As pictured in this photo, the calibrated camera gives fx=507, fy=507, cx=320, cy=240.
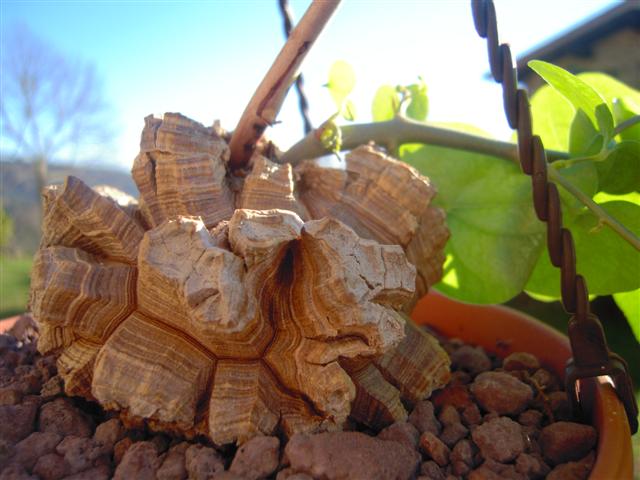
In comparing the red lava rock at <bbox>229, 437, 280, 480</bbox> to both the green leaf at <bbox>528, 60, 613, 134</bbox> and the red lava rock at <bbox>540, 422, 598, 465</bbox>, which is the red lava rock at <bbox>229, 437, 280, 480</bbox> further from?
the green leaf at <bbox>528, 60, 613, 134</bbox>

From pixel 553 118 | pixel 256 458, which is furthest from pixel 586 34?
pixel 256 458

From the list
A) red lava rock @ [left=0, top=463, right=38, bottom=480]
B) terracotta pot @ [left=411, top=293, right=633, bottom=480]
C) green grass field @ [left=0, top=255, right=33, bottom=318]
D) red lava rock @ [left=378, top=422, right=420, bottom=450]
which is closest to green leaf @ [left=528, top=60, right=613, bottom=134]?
terracotta pot @ [left=411, top=293, right=633, bottom=480]

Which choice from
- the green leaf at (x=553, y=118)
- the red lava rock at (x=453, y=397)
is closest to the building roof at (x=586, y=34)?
the green leaf at (x=553, y=118)

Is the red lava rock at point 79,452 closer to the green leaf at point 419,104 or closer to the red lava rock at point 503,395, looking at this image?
the red lava rock at point 503,395

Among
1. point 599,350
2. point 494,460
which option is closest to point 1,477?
point 494,460

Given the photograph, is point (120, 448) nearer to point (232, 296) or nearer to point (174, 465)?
point (174, 465)
